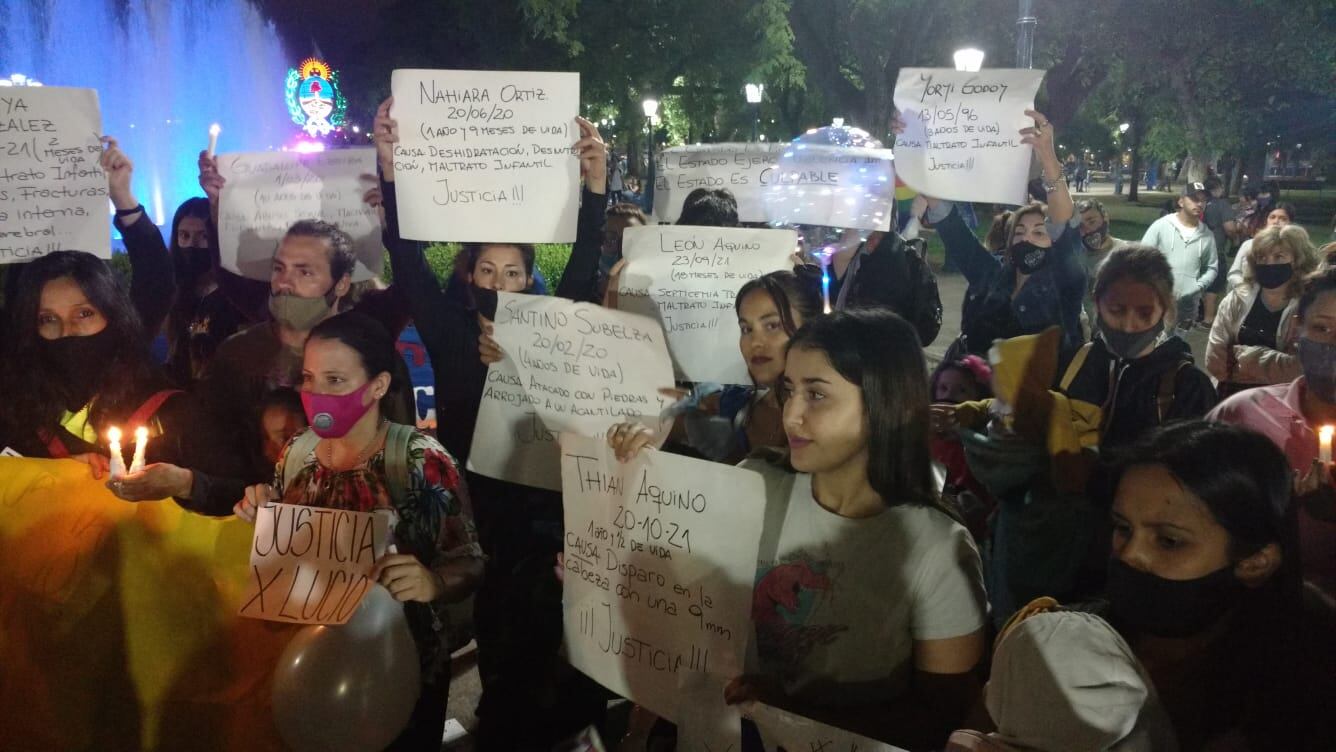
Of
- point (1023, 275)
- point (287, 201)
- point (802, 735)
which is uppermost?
point (287, 201)

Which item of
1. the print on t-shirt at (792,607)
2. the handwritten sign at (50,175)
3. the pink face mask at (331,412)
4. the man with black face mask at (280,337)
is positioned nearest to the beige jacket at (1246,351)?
the print on t-shirt at (792,607)

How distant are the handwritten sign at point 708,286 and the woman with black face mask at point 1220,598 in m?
1.59

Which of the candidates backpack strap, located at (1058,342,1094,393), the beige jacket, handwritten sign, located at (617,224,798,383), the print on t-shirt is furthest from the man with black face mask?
the beige jacket

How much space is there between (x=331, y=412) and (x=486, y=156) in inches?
49.0

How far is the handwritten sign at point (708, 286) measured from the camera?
3330 millimetres

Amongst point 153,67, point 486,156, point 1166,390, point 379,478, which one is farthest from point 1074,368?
point 153,67

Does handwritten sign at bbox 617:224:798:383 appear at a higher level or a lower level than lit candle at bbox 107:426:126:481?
higher

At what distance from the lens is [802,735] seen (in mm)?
1802

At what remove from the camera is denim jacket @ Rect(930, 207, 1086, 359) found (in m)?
4.02

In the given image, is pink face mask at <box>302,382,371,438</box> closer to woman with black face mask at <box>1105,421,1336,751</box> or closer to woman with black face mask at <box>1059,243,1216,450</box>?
woman with black face mask at <box>1105,421,1336,751</box>

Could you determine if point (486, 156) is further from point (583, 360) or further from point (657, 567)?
point (657, 567)

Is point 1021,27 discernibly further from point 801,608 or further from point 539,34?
point 539,34

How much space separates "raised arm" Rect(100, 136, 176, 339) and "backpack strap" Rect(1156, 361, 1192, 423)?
3966mm

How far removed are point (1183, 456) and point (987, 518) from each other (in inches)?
65.2
